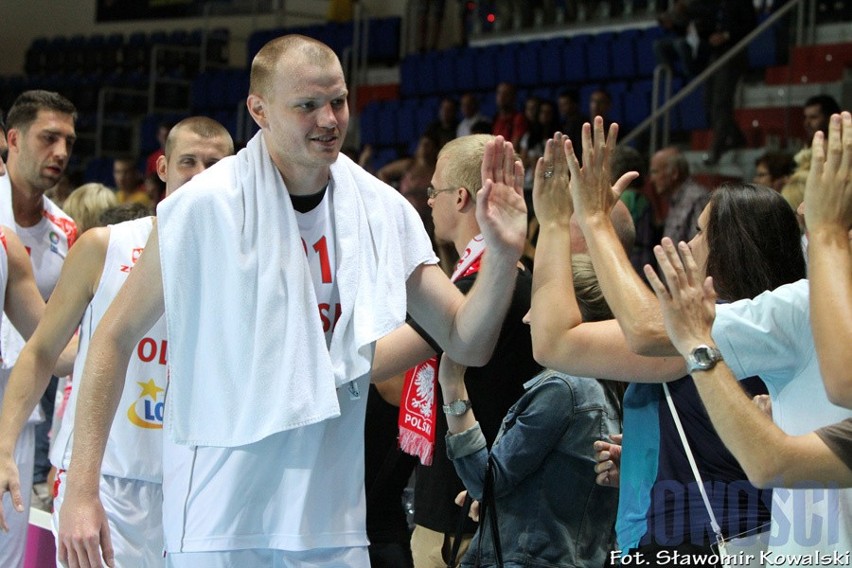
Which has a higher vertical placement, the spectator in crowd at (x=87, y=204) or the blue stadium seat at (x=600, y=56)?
the blue stadium seat at (x=600, y=56)

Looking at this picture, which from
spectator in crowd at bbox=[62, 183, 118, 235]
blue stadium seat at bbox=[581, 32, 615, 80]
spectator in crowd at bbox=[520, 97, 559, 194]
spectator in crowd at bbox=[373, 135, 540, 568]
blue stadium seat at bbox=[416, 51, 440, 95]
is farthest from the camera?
blue stadium seat at bbox=[416, 51, 440, 95]

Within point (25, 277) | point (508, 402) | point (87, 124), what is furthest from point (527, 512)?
point (87, 124)

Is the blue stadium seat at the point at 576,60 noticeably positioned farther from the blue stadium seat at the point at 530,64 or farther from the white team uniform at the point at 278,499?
the white team uniform at the point at 278,499

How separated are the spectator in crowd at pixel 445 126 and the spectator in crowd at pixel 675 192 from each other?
2.90 metres

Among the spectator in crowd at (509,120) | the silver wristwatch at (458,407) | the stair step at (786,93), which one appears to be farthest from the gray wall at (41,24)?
the silver wristwatch at (458,407)

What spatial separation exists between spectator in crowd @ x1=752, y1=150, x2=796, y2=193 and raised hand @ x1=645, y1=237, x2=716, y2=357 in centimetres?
539

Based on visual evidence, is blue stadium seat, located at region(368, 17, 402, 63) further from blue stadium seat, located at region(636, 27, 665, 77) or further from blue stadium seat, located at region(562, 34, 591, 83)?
blue stadium seat, located at region(636, 27, 665, 77)

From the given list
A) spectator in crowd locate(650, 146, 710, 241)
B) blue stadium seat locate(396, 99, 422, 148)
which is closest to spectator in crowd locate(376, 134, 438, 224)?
spectator in crowd locate(650, 146, 710, 241)

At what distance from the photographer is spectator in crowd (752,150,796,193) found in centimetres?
759

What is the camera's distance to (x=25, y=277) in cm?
425

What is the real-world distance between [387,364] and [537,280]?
79 centimetres

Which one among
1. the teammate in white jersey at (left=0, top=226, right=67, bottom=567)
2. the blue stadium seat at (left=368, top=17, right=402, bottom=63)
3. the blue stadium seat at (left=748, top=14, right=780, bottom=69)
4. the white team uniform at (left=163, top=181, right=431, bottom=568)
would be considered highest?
the blue stadium seat at (left=368, top=17, right=402, bottom=63)

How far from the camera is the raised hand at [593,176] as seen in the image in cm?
286

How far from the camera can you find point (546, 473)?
3266mm
